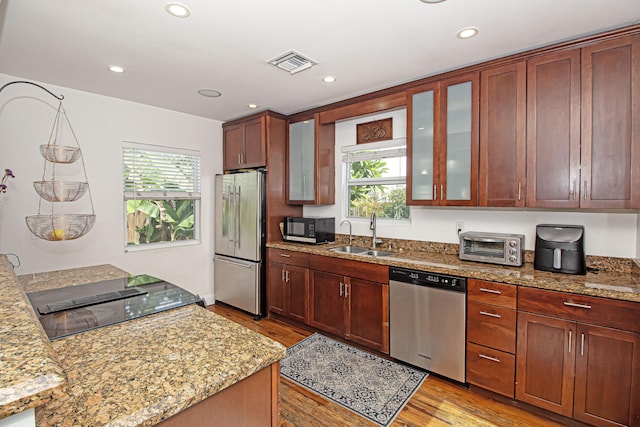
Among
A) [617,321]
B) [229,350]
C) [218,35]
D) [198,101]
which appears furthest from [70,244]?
[617,321]

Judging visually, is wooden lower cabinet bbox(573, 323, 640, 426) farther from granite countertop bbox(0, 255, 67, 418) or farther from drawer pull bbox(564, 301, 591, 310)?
granite countertop bbox(0, 255, 67, 418)

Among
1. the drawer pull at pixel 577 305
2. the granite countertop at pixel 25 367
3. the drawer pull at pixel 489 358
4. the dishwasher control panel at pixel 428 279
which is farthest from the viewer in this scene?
the dishwasher control panel at pixel 428 279

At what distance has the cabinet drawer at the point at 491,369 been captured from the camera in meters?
2.20

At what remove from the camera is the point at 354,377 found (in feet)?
8.52

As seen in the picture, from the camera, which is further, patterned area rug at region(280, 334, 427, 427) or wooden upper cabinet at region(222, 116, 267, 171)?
wooden upper cabinet at region(222, 116, 267, 171)

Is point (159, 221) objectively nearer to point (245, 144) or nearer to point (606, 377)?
point (245, 144)

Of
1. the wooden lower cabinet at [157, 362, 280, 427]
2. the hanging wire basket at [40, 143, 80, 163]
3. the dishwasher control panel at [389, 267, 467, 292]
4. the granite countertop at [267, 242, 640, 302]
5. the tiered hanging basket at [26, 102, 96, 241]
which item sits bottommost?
the wooden lower cabinet at [157, 362, 280, 427]

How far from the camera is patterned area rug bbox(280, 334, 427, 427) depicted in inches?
88.4

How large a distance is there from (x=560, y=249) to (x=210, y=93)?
335 centimetres

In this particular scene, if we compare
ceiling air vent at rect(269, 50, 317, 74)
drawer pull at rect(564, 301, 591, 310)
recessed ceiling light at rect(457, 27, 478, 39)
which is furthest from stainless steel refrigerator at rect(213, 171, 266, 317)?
drawer pull at rect(564, 301, 591, 310)

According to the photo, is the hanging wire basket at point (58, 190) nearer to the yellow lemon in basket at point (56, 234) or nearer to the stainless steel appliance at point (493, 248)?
the yellow lemon in basket at point (56, 234)

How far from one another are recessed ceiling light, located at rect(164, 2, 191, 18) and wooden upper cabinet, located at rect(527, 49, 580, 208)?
2.38m

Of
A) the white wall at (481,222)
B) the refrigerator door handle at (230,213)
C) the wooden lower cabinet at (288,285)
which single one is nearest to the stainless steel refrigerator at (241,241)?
the refrigerator door handle at (230,213)

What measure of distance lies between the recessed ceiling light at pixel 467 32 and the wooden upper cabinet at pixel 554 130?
0.57m
